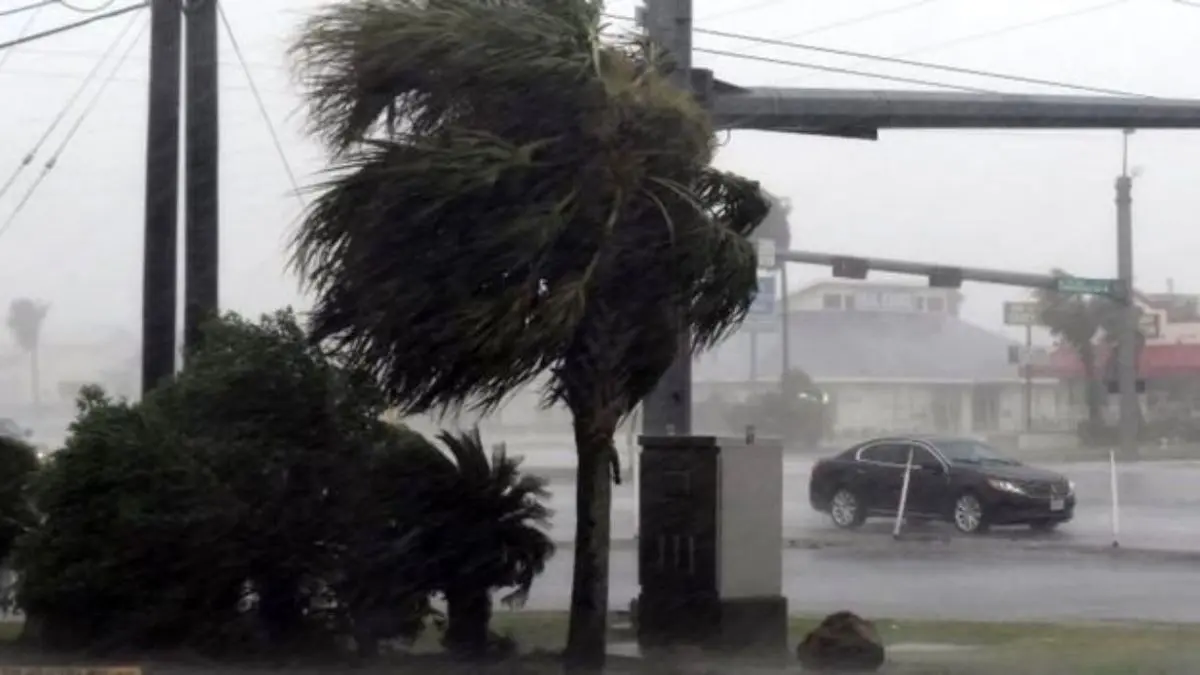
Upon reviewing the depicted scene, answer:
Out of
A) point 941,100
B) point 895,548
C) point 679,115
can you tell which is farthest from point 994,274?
point 679,115

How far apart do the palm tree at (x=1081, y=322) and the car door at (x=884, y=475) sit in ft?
100

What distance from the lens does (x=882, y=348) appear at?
5441cm

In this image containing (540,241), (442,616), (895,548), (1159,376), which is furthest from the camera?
(1159,376)

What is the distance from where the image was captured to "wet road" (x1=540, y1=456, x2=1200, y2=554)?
27.4 m

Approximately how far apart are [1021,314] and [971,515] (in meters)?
31.0

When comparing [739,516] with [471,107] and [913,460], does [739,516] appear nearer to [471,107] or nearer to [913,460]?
[471,107]

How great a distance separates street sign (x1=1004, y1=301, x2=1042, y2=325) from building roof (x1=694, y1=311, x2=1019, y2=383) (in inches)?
36.5

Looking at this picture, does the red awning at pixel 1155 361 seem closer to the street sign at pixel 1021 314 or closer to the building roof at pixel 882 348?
the street sign at pixel 1021 314

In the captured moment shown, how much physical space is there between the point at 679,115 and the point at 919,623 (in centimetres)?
659

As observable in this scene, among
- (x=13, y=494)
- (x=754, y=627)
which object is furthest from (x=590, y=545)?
(x=13, y=494)

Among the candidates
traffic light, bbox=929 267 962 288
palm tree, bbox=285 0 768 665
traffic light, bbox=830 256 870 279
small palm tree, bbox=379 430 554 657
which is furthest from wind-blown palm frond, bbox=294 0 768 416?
traffic light, bbox=929 267 962 288

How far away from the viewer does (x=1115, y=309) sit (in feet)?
196

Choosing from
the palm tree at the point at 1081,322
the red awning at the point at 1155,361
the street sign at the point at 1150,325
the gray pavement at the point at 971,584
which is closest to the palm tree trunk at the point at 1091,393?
the palm tree at the point at 1081,322

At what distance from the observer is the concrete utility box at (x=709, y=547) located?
1495 centimetres
